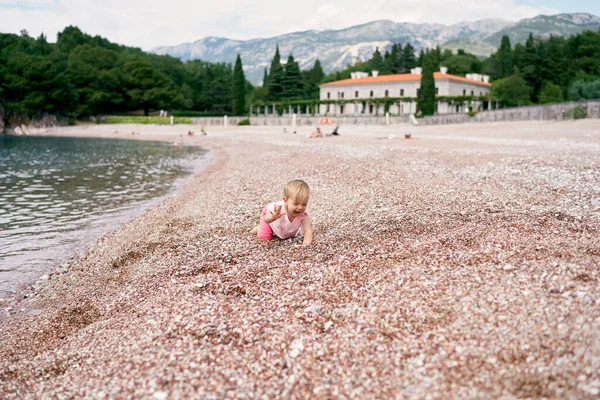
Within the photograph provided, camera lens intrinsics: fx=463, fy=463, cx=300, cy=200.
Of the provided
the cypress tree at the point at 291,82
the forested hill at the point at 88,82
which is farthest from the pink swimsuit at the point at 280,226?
the cypress tree at the point at 291,82

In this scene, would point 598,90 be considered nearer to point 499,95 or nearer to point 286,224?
point 499,95

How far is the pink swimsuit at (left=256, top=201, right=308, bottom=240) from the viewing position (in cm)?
651

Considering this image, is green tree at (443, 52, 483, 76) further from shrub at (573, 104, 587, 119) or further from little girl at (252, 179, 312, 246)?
little girl at (252, 179, 312, 246)

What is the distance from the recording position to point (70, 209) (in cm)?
1248

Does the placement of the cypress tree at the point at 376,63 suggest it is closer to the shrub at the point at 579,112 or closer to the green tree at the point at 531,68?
the green tree at the point at 531,68

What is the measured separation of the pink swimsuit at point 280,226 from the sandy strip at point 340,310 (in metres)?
0.21

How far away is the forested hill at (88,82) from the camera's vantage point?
239 feet

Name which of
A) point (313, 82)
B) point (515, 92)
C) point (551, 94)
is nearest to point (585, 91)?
point (551, 94)

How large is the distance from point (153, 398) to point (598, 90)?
59.5m

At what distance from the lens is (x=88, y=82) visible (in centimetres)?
8381

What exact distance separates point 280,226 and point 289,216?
0.30 metres

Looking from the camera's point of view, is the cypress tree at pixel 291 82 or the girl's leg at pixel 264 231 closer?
the girl's leg at pixel 264 231

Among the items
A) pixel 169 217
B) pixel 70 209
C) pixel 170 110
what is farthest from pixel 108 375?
pixel 170 110

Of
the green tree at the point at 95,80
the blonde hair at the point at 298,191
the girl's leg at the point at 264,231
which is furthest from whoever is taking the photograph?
the green tree at the point at 95,80
